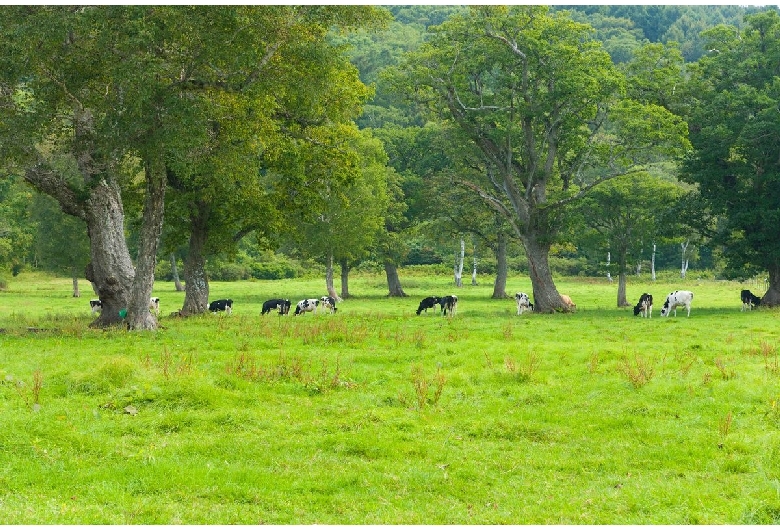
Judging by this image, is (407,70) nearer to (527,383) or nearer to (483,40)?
(483,40)

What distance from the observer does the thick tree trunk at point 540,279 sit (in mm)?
40062

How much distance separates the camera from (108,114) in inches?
926

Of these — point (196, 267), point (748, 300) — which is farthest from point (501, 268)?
point (196, 267)

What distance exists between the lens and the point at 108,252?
26.8m

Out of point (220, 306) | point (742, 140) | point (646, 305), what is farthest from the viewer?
point (220, 306)

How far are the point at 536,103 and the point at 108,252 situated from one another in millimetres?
21755

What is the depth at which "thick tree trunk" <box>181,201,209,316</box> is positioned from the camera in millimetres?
34250

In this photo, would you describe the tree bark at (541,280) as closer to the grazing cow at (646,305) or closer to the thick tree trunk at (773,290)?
the grazing cow at (646,305)

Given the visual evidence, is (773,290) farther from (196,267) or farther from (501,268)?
(196,267)

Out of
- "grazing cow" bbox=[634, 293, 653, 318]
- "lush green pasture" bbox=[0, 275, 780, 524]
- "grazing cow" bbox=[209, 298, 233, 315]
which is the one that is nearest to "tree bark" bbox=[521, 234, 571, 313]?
A: "grazing cow" bbox=[634, 293, 653, 318]

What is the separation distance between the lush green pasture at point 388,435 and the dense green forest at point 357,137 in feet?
23.2

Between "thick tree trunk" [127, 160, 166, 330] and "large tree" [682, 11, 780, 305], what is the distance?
2625 cm

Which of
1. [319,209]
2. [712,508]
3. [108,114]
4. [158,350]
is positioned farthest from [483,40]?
[712,508]

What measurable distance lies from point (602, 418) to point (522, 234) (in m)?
28.2
